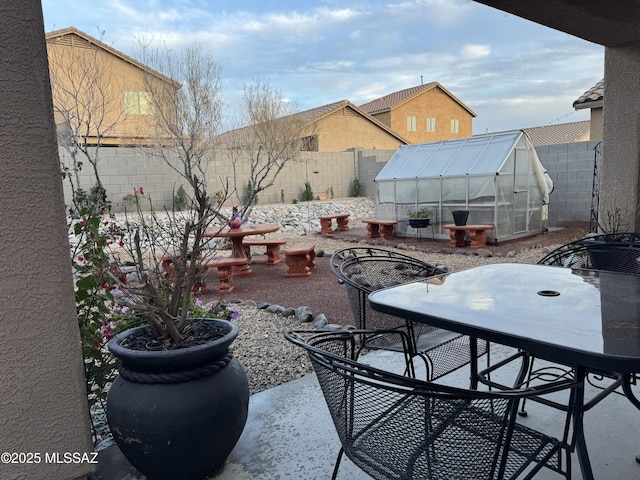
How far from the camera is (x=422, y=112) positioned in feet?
88.7

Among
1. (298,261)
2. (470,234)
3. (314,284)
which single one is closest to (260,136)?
(470,234)

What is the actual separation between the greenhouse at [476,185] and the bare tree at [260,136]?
14.9ft

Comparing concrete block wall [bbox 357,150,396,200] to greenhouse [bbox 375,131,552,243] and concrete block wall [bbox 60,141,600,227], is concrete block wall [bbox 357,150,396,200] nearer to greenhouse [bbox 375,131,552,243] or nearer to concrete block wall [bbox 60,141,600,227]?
concrete block wall [bbox 60,141,600,227]

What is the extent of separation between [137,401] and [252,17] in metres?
13.2

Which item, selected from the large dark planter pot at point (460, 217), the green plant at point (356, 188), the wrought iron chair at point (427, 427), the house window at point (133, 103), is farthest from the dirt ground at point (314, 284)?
the house window at point (133, 103)

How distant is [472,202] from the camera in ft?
30.3

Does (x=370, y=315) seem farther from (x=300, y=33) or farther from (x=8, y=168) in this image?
(x=300, y=33)

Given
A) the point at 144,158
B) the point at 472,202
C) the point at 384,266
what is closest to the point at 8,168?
the point at 384,266

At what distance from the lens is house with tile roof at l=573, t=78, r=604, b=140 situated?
10.6 meters

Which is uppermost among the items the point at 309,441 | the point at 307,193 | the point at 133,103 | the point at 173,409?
the point at 133,103

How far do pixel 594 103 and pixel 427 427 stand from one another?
12.6 m

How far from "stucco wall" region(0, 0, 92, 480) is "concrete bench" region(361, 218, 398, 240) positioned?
355 inches

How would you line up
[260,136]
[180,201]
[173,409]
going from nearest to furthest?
[173,409] → [180,201] → [260,136]

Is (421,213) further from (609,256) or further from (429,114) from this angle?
(429,114)
